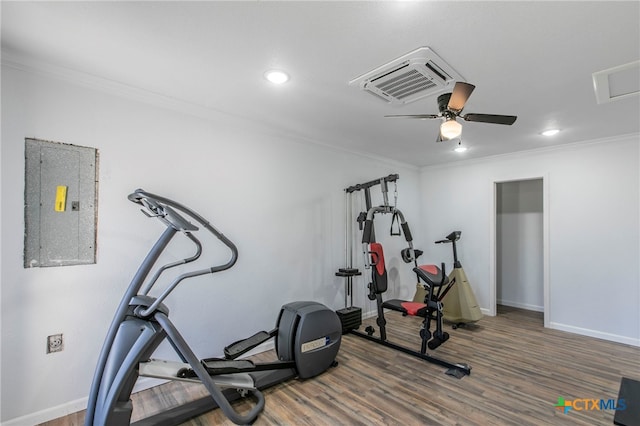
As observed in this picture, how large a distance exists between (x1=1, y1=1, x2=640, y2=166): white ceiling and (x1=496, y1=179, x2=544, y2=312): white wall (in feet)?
7.99

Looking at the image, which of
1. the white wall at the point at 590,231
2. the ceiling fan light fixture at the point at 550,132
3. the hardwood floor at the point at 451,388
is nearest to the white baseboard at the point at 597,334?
the white wall at the point at 590,231

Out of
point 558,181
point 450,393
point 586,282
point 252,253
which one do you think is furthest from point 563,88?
point 252,253

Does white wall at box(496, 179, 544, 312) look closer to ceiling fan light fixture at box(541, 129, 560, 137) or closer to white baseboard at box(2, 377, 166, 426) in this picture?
ceiling fan light fixture at box(541, 129, 560, 137)

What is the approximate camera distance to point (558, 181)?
4117mm

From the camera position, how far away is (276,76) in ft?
7.22

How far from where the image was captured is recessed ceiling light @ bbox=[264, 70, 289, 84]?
7.05 feet

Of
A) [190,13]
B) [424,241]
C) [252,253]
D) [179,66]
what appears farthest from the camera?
[424,241]

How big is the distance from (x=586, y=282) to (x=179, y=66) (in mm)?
5239

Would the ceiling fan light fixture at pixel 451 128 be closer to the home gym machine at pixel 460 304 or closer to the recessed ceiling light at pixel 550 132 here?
the recessed ceiling light at pixel 550 132

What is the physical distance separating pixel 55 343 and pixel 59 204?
3.31 ft

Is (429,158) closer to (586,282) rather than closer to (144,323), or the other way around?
(586,282)

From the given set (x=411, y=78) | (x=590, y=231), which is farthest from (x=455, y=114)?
(x=590, y=231)

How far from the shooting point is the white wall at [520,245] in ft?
16.5

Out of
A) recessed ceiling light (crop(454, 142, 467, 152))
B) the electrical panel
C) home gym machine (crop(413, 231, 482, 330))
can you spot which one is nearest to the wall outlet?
the electrical panel
